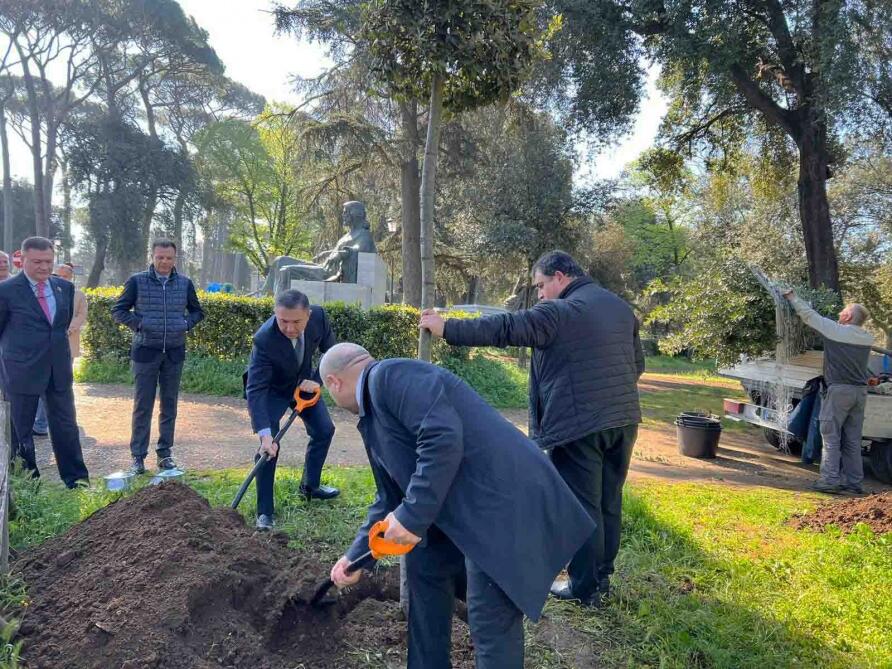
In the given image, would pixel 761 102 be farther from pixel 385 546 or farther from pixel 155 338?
pixel 385 546

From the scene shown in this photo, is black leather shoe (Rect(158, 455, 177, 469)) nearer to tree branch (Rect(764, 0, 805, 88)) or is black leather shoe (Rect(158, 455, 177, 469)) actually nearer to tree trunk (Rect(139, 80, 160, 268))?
tree branch (Rect(764, 0, 805, 88))

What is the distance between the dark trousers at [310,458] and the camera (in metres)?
4.08

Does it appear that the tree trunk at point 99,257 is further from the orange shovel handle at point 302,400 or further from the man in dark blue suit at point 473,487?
the man in dark blue suit at point 473,487

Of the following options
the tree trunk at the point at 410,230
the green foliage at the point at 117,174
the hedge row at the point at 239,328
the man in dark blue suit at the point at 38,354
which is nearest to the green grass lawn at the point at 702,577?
the man in dark blue suit at the point at 38,354

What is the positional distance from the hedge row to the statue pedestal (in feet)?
6.83

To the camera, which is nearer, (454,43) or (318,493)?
(454,43)

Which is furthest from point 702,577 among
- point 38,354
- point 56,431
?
point 38,354

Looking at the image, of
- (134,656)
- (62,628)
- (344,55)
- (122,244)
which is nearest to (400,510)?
(134,656)

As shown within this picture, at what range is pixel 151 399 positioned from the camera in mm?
5367

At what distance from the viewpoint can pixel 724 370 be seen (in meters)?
8.37

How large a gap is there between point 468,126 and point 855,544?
1459 centimetres

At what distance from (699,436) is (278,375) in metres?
5.45

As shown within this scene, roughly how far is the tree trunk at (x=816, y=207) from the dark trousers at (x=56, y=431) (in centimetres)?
1203

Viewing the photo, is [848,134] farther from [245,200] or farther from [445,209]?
[245,200]
